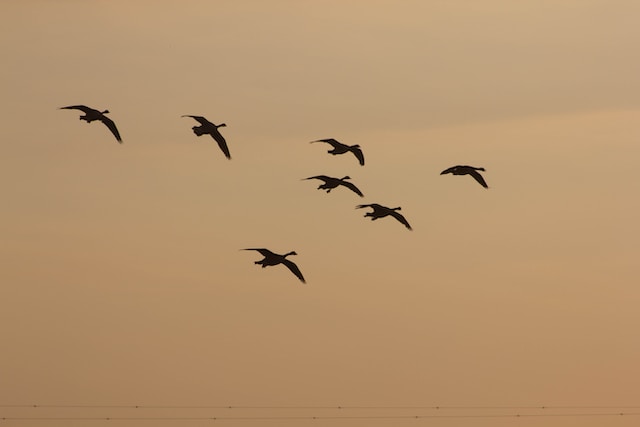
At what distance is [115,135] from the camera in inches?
4412

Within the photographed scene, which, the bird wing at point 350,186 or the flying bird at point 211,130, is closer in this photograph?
the flying bird at point 211,130

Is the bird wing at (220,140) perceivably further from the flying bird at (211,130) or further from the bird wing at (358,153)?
the bird wing at (358,153)

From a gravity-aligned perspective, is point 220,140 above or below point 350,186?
above

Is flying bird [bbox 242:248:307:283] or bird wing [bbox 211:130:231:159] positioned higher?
bird wing [bbox 211:130:231:159]

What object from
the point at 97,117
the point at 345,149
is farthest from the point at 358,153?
the point at 97,117

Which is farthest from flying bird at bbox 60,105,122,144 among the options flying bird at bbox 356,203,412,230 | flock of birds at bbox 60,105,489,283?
flying bird at bbox 356,203,412,230

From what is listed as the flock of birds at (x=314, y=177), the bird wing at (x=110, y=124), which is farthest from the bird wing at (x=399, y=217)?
the bird wing at (x=110, y=124)

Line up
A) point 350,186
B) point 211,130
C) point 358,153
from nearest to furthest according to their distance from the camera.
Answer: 1. point 211,130
2. point 358,153
3. point 350,186

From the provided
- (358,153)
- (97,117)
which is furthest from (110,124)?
(358,153)

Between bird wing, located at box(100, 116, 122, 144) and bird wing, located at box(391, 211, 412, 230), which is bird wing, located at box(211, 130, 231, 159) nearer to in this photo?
bird wing, located at box(100, 116, 122, 144)

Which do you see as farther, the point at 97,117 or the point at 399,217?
the point at 399,217

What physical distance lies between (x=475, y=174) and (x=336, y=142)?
28.3 ft

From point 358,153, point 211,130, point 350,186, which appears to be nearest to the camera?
point 211,130

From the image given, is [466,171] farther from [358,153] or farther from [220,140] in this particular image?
[220,140]
